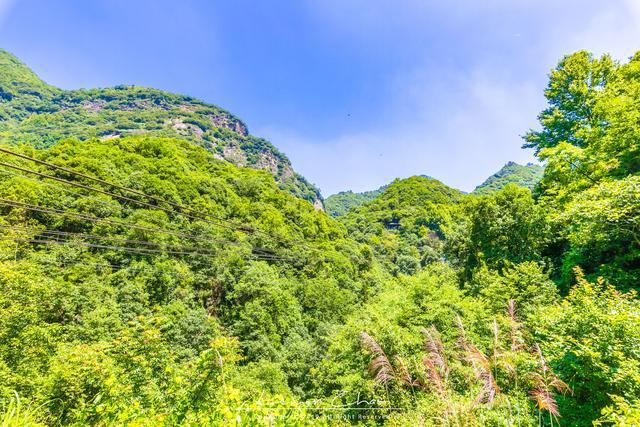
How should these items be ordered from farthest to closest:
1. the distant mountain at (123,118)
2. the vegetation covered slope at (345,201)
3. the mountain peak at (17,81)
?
the vegetation covered slope at (345,201)
the mountain peak at (17,81)
the distant mountain at (123,118)

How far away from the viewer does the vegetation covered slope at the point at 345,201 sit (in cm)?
16012

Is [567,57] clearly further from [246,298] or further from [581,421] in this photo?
[246,298]

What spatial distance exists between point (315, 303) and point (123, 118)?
121 metres

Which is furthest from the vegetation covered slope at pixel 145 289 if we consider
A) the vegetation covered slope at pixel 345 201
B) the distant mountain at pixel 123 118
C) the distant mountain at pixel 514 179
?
the vegetation covered slope at pixel 345 201

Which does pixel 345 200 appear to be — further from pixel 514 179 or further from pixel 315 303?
pixel 315 303

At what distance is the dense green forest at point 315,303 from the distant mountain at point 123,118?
7584 cm

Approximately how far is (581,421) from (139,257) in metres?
30.2

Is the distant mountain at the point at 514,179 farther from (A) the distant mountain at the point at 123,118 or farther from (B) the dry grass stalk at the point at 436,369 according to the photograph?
(A) the distant mountain at the point at 123,118

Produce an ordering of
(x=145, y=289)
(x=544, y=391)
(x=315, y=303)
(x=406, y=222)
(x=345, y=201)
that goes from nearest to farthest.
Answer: (x=544, y=391), (x=145, y=289), (x=315, y=303), (x=406, y=222), (x=345, y=201)

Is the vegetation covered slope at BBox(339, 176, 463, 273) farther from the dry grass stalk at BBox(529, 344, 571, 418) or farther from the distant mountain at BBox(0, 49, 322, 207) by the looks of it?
the dry grass stalk at BBox(529, 344, 571, 418)

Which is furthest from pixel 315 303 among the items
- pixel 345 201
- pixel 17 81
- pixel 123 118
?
pixel 17 81

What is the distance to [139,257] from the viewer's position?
2603cm

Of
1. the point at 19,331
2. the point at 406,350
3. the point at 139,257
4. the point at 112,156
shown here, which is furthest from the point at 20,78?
the point at 406,350

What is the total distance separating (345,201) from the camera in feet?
587
